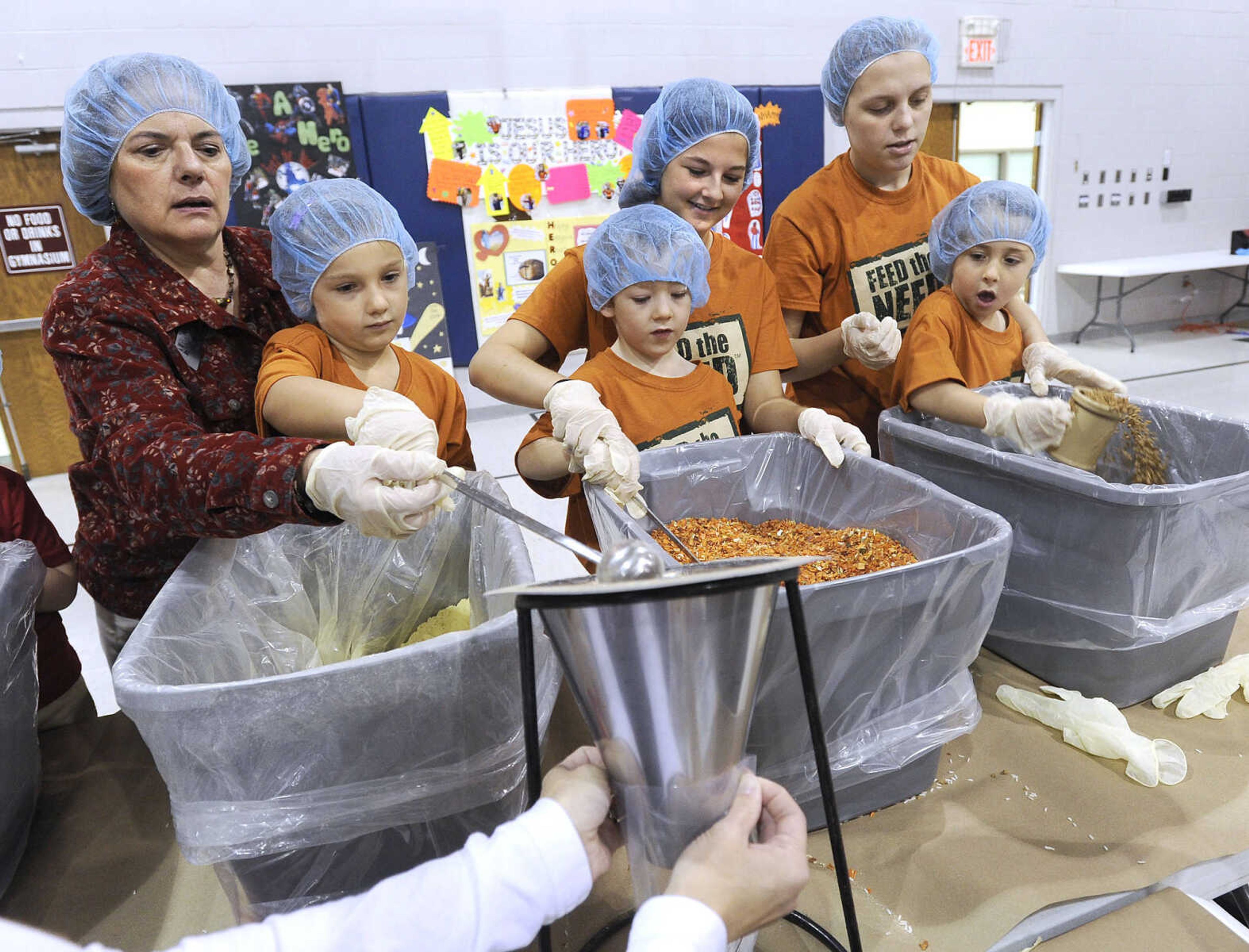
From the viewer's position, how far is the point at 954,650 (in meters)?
0.79

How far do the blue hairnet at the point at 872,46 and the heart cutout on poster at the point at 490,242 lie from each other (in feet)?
9.58

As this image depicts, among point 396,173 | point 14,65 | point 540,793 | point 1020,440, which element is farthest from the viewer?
point 396,173

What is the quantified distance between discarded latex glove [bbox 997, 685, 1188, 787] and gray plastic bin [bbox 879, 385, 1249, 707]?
0.16 ft

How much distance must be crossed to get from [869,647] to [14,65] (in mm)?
4335

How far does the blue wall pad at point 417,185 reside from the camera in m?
3.79

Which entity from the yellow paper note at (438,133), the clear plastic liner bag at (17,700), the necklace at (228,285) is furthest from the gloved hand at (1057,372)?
the yellow paper note at (438,133)

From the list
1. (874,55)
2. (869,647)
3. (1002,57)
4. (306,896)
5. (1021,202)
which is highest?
(1002,57)

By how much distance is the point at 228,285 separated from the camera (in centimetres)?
108

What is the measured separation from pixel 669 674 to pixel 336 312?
760mm

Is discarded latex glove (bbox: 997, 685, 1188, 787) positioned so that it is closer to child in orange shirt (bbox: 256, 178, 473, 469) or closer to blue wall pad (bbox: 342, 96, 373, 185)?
child in orange shirt (bbox: 256, 178, 473, 469)

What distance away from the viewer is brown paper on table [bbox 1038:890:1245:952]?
688 mm

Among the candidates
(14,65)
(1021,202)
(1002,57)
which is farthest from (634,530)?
(1002,57)

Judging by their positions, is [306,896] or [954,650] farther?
[954,650]

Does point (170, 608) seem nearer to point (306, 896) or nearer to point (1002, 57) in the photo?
point (306, 896)
